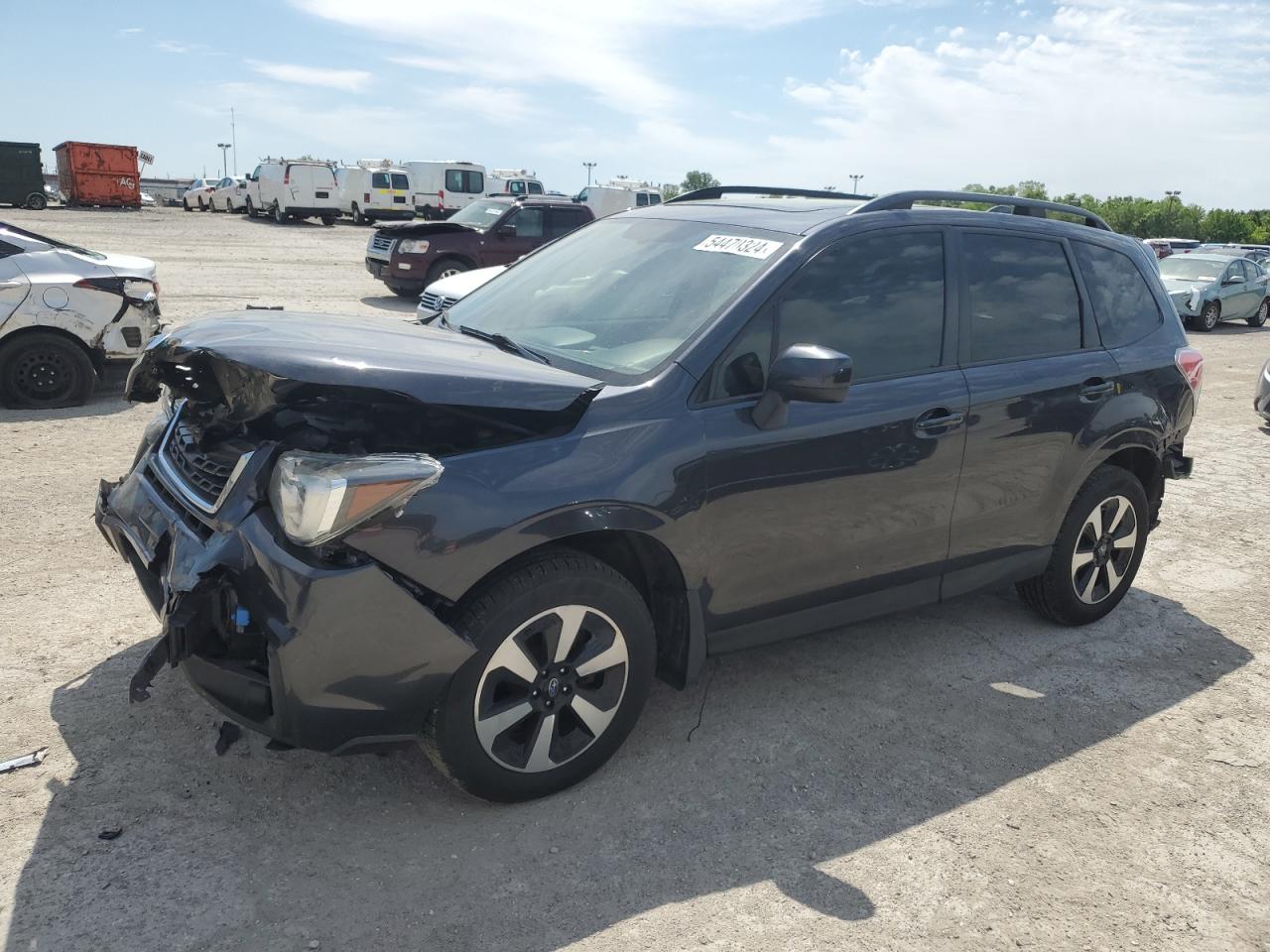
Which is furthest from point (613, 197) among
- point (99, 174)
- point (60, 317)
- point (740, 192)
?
point (740, 192)

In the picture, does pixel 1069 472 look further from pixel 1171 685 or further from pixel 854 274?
pixel 854 274

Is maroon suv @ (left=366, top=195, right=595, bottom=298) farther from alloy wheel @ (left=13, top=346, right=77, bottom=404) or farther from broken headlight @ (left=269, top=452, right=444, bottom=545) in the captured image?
broken headlight @ (left=269, top=452, right=444, bottom=545)

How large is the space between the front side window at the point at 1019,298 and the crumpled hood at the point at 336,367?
1.85 m

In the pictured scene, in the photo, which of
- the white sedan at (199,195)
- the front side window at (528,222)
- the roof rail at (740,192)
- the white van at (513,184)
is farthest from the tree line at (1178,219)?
the roof rail at (740,192)

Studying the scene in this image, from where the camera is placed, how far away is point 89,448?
23.3 ft

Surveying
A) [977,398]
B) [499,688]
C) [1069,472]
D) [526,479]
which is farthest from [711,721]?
[1069,472]

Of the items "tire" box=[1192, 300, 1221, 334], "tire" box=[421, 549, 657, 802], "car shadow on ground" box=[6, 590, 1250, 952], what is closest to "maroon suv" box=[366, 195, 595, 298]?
"tire" box=[1192, 300, 1221, 334]

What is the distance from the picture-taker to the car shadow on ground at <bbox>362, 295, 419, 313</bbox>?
16328mm

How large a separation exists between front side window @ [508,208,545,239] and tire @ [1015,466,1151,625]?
A: 13.3m

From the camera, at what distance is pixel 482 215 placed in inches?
683

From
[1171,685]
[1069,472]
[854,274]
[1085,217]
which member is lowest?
[1171,685]

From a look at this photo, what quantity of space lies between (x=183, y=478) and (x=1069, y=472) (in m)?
3.62

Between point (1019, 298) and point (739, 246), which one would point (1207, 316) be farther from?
point (739, 246)

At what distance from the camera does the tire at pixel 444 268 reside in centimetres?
1645
